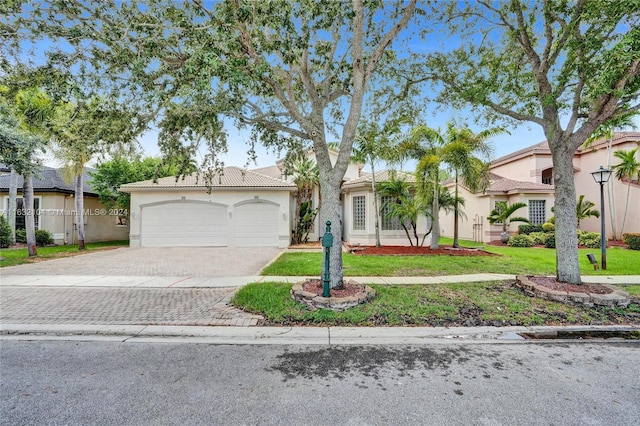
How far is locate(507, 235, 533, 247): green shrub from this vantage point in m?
16.9

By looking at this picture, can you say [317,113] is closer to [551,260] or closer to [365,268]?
[365,268]

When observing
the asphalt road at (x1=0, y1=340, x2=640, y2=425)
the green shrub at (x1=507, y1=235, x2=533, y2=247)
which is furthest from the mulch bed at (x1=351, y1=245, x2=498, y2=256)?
the asphalt road at (x1=0, y1=340, x2=640, y2=425)

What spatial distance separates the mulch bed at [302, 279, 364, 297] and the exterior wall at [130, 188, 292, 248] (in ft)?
32.9

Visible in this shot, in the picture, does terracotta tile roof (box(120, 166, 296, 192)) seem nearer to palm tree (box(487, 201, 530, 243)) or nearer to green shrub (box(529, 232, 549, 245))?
palm tree (box(487, 201, 530, 243))

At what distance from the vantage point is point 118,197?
1903 centimetres

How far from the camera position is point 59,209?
1839cm

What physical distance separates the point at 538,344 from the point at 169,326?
586 centimetres

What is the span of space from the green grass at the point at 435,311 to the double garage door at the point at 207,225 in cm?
1032

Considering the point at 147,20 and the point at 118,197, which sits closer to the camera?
the point at 147,20

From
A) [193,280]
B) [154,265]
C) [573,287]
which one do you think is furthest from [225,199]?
[573,287]

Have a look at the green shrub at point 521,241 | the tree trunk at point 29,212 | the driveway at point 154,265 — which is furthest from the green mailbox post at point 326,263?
the green shrub at point 521,241

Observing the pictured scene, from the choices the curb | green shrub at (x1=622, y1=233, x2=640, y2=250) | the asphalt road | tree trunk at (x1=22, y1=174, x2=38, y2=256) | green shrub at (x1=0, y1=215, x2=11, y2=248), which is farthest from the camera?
green shrub at (x1=0, y1=215, x2=11, y2=248)

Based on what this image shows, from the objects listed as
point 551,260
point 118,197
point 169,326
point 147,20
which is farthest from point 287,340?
point 118,197

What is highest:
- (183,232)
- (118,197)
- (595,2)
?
(595,2)
